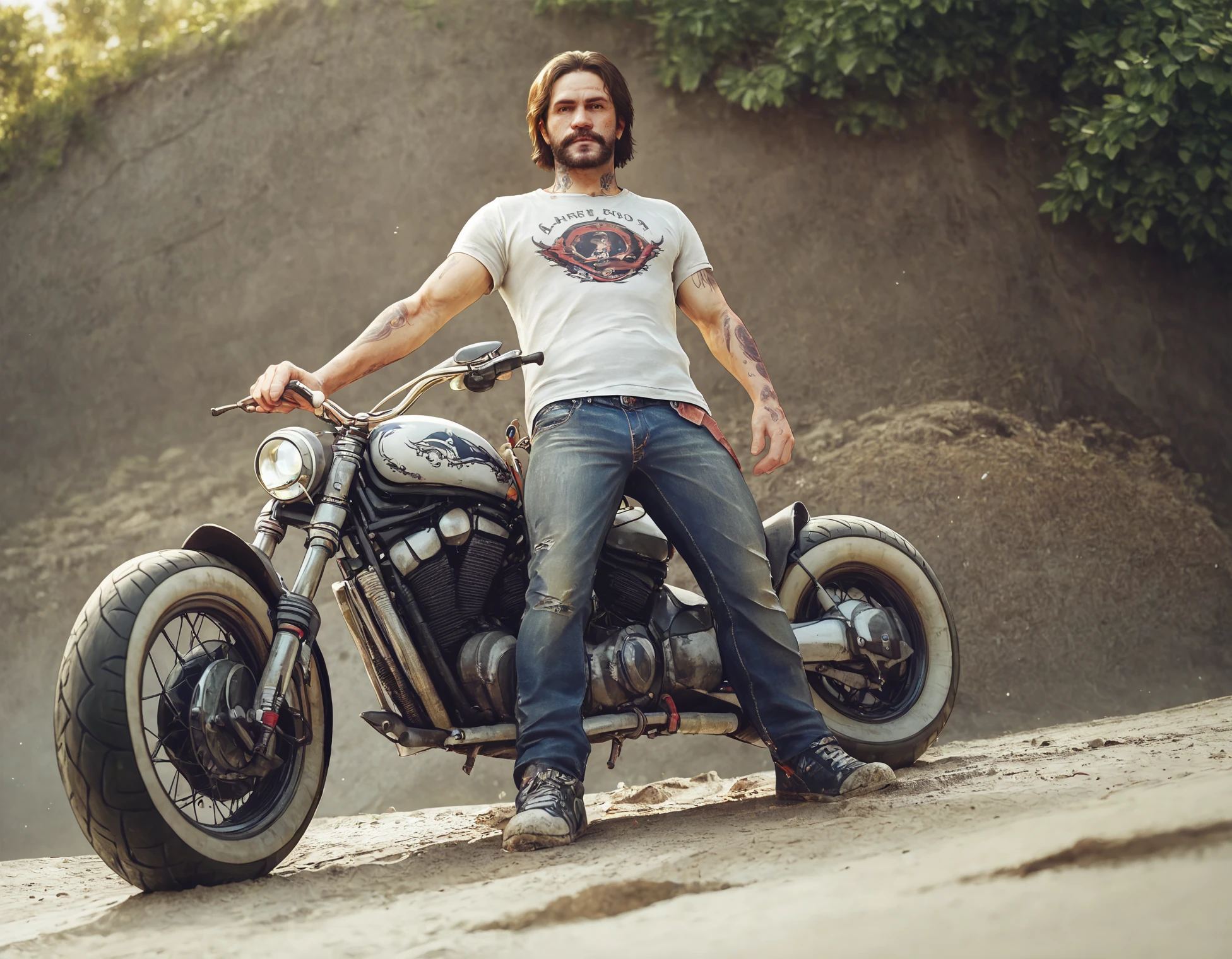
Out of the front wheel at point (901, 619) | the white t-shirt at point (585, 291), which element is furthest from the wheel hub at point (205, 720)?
the front wheel at point (901, 619)

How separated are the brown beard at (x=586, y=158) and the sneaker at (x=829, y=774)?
1.59 metres

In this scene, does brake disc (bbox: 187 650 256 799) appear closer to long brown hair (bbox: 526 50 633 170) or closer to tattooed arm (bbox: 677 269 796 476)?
tattooed arm (bbox: 677 269 796 476)

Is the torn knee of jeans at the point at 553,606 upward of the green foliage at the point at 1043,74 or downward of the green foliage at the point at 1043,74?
downward

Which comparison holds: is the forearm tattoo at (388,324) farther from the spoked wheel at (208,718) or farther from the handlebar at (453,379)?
the spoked wheel at (208,718)

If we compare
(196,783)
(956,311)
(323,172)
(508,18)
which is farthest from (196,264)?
(196,783)

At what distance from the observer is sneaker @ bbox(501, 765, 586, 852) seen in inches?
93.6

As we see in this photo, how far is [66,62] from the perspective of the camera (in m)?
8.11

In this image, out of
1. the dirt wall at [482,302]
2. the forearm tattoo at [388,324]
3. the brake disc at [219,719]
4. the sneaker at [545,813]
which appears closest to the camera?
the brake disc at [219,719]

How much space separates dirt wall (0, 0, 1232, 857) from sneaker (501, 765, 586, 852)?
13.9ft

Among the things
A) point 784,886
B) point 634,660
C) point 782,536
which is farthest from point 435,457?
point 784,886

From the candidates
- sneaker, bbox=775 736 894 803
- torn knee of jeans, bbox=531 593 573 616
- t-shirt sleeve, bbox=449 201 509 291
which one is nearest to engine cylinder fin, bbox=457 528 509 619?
torn knee of jeans, bbox=531 593 573 616

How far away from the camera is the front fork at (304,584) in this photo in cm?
232

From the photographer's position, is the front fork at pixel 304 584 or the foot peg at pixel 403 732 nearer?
the front fork at pixel 304 584

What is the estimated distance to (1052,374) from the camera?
7.22 metres
